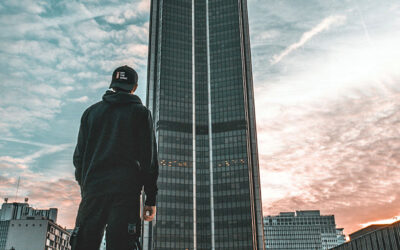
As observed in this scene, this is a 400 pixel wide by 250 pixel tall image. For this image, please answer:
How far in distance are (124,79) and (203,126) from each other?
445 feet

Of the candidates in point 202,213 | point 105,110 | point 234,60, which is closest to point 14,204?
point 202,213

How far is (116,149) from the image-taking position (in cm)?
558

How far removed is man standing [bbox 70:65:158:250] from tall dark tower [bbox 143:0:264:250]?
116 meters

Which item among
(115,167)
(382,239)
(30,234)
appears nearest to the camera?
(115,167)

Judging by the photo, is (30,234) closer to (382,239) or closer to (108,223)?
(382,239)

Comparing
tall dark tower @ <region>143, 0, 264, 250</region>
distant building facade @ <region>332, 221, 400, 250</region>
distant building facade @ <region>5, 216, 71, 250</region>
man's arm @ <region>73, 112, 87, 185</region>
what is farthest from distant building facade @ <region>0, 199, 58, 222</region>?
man's arm @ <region>73, 112, 87, 185</region>

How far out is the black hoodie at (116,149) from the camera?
17.7 feet

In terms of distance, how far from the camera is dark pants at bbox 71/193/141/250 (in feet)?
16.9

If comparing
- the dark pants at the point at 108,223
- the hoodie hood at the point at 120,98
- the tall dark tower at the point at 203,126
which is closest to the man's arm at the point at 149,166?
the hoodie hood at the point at 120,98

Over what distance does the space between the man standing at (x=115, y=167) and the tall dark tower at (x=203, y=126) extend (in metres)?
116

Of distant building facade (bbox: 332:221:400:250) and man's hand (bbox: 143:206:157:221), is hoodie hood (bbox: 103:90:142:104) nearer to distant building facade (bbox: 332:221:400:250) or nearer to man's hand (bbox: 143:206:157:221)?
man's hand (bbox: 143:206:157:221)

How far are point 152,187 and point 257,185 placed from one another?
130m

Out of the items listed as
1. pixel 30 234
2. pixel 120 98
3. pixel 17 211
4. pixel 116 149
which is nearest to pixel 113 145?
pixel 116 149

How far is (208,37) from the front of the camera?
15438 cm
